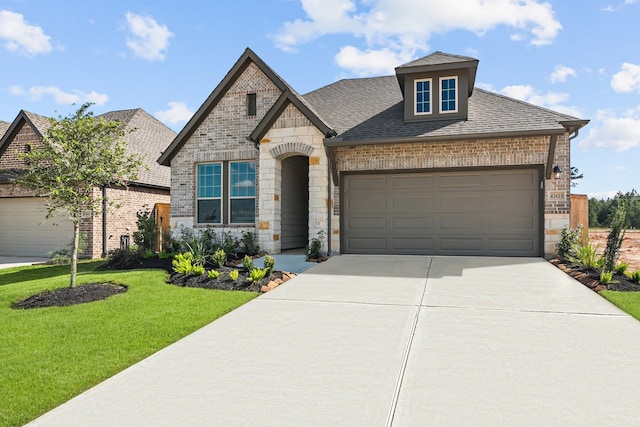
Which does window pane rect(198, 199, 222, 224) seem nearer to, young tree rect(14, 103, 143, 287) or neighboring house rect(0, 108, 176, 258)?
neighboring house rect(0, 108, 176, 258)

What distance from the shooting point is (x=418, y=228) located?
39.4 feet

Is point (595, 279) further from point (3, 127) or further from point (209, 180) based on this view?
point (3, 127)

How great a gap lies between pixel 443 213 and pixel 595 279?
171 inches

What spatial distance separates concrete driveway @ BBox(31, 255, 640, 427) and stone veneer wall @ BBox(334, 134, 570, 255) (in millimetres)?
4619

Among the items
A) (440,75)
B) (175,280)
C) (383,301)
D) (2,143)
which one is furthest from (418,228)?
(2,143)

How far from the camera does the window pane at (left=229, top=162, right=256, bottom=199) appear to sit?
530 inches

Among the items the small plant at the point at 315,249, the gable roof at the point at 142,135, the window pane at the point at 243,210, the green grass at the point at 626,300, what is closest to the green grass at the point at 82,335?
the small plant at the point at 315,249

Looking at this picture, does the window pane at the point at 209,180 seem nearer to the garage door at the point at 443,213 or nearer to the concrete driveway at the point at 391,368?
the garage door at the point at 443,213

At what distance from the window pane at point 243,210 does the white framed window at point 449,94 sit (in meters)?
6.68

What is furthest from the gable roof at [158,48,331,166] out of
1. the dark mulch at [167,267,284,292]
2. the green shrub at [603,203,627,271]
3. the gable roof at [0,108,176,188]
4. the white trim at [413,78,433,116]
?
the green shrub at [603,203,627,271]

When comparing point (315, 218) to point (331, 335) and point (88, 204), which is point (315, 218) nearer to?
point (88, 204)

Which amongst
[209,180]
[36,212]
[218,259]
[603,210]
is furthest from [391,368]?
[603,210]

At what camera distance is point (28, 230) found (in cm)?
1689

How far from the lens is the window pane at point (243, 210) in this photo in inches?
528
